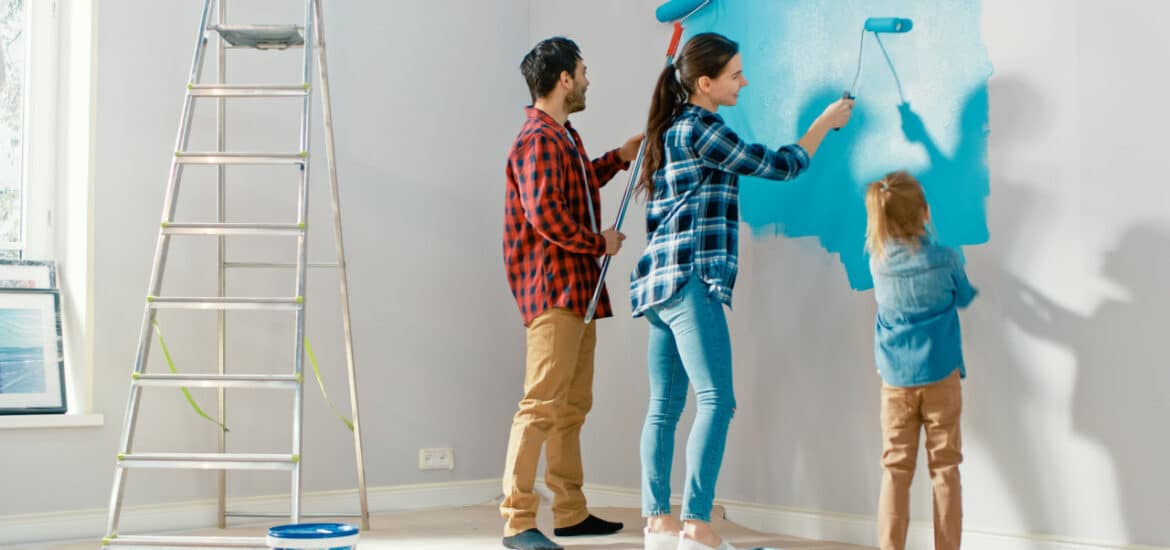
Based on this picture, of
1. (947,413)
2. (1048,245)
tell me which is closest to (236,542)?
(947,413)

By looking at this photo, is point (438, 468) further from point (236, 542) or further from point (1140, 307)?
point (1140, 307)

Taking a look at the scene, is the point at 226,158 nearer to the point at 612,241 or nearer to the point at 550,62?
the point at 550,62

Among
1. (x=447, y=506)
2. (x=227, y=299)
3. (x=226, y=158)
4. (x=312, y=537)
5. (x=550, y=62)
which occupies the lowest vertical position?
(x=447, y=506)

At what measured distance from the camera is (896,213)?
242cm

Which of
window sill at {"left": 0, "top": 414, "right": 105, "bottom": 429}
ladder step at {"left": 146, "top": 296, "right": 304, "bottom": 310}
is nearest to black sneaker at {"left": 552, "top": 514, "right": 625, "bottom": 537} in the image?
ladder step at {"left": 146, "top": 296, "right": 304, "bottom": 310}

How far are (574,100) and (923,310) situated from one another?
1106 mm

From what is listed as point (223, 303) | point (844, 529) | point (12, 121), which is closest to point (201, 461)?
point (223, 303)

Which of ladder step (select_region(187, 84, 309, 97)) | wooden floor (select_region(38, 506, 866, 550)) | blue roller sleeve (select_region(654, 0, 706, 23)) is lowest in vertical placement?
wooden floor (select_region(38, 506, 866, 550))

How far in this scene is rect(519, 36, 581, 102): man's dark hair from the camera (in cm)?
288

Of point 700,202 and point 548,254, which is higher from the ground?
point 700,202

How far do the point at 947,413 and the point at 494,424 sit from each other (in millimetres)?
1995

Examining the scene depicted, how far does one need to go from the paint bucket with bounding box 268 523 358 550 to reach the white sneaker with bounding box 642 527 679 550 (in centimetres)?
74

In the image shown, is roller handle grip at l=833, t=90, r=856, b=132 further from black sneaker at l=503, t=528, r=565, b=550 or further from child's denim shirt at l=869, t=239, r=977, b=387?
black sneaker at l=503, t=528, r=565, b=550

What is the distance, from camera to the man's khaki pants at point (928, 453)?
2326mm
